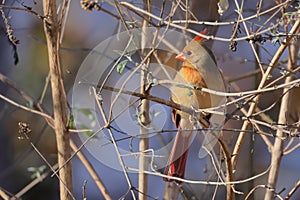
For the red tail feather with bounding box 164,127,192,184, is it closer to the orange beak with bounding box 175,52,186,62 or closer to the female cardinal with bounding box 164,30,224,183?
the female cardinal with bounding box 164,30,224,183

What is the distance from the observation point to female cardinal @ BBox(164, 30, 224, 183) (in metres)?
1.98

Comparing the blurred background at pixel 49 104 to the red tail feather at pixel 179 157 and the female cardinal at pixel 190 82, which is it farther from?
the red tail feather at pixel 179 157

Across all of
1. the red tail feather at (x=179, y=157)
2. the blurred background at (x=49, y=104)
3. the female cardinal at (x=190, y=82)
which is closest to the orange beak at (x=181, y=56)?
the female cardinal at (x=190, y=82)

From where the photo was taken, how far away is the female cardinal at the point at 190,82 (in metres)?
1.98

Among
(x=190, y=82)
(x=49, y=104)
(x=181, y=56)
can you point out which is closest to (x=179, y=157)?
(x=190, y=82)

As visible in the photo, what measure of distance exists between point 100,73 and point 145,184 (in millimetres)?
367

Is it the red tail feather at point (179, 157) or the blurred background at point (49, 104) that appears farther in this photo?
the blurred background at point (49, 104)

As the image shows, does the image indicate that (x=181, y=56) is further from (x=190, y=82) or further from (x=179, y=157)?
(x=179, y=157)

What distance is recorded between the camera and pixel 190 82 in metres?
2.09

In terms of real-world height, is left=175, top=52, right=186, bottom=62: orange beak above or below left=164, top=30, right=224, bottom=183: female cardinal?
above

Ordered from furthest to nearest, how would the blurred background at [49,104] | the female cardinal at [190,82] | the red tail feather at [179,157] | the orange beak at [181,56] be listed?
the blurred background at [49,104] → the orange beak at [181,56] → the female cardinal at [190,82] → the red tail feather at [179,157]

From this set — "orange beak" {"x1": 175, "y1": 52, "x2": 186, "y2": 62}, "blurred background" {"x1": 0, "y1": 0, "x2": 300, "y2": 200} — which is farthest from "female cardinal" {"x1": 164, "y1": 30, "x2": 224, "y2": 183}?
"blurred background" {"x1": 0, "y1": 0, "x2": 300, "y2": 200}

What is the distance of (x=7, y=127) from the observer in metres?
3.61

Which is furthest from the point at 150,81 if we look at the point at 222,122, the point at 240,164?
the point at 240,164
